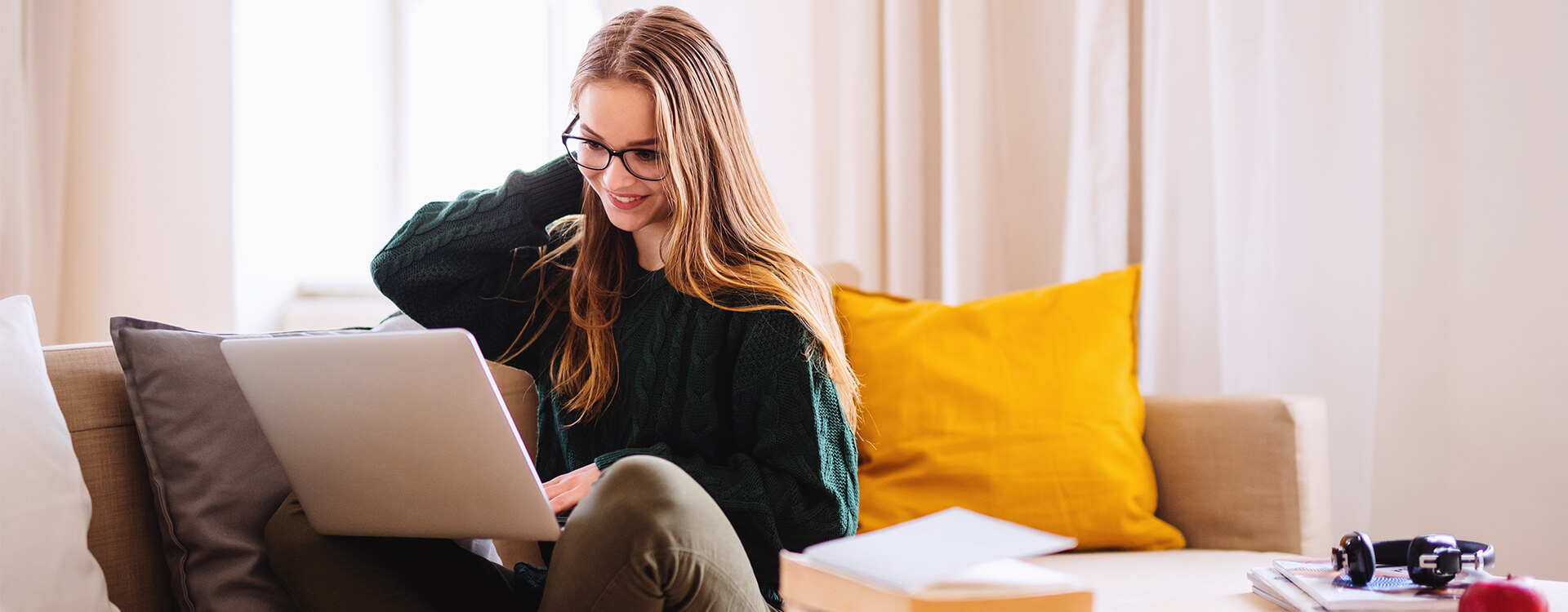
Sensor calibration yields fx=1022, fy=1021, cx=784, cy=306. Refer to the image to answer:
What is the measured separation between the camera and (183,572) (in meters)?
1.00

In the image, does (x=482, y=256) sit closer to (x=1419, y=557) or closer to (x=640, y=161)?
(x=640, y=161)

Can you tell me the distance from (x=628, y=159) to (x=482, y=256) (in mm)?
268

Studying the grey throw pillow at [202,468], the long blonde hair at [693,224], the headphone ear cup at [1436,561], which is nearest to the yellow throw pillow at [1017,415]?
the long blonde hair at [693,224]

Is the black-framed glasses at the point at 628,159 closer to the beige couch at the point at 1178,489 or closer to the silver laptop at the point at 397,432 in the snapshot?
the silver laptop at the point at 397,432

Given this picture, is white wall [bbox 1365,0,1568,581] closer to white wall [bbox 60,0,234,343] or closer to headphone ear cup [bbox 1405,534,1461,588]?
headphone ear cup [bbox 1405,534,1461,588]

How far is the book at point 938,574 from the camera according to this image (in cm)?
55

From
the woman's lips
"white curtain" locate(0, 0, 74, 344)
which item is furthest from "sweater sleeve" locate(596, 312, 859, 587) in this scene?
"white curtain" locate(0, 0, 74, 344)

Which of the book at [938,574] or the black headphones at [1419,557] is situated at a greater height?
the book at [938,574]

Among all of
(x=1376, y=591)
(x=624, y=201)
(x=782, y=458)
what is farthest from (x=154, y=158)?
(x=1376, y=591)

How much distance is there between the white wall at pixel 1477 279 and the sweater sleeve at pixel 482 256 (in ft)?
3.97

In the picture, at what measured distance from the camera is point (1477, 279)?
1.46 metres

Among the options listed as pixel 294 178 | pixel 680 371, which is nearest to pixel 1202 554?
pixel 680 371

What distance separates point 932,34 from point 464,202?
1.04 meters

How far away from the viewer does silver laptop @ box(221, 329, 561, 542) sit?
2.50 feet
